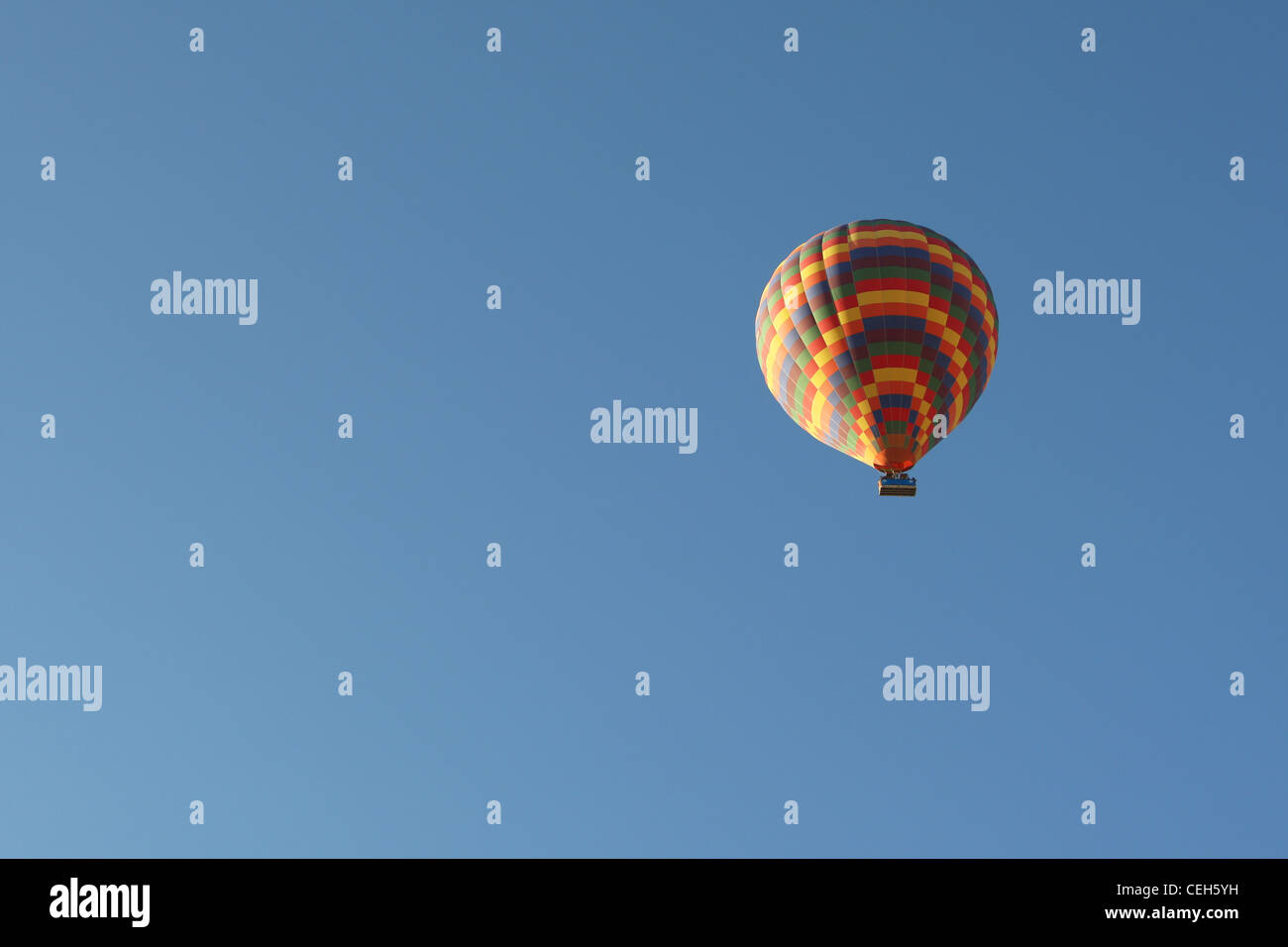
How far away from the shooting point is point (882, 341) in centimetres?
3688

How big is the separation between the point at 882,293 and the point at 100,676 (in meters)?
22.8

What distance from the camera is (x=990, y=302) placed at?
128ft

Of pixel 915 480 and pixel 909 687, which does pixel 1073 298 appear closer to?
pixel 915 480

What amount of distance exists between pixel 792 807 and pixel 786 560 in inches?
244

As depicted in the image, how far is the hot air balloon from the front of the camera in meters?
36.8

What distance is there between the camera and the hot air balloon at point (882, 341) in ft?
121

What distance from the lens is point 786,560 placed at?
137 ft

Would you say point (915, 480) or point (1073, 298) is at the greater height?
point (1073, 298)

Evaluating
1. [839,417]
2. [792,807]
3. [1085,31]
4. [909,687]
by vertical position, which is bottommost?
[792,807]
